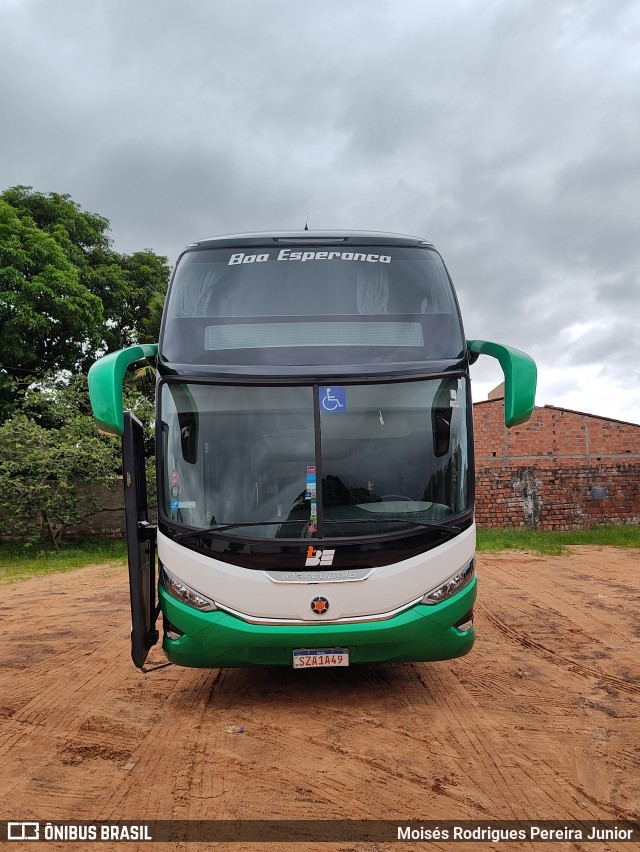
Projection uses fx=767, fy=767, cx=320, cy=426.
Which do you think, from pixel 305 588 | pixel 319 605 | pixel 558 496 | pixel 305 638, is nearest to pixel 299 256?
pixel 305 588

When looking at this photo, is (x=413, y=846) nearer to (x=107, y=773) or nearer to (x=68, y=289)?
(x=107, y=773)

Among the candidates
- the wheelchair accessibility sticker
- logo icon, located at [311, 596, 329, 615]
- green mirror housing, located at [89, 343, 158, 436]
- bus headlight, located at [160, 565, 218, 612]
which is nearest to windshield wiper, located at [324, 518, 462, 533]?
logo icon, located at [311, 596, 329, 615]

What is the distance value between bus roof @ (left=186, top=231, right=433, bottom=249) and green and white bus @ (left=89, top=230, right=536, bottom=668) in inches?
24.7

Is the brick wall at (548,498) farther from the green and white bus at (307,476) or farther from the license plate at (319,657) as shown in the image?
the license plate at (319,657)

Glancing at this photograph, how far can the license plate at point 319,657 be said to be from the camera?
592cm

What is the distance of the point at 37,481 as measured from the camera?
18.6 meters

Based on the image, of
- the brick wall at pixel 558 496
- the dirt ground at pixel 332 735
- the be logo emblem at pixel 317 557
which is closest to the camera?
the dirt ground at pixel 332 735

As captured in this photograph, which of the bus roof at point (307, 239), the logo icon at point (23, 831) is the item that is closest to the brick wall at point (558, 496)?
the bus roof at point (307, 239)

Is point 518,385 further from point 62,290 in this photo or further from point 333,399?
point 62,290

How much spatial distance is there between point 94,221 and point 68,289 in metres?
5.55

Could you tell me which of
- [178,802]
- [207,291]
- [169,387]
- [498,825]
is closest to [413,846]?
[498,825]

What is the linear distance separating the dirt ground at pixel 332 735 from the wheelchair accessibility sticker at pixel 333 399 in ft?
7.86

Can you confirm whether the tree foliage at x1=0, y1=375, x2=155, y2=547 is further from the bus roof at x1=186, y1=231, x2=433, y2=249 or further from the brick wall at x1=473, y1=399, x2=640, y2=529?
the bus roof at x1=186, y1=231, x2=433, y2=249

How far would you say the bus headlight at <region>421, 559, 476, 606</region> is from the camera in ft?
19.7
